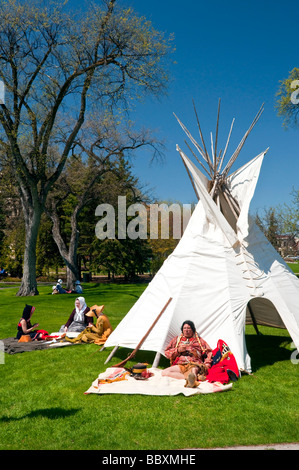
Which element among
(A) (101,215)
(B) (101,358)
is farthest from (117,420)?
(A) (101,215)

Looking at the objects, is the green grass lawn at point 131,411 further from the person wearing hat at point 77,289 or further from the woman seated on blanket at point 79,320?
the person wearing hat at point 77,289

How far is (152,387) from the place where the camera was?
253 inches

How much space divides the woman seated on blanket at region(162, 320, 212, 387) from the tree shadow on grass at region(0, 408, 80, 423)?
1951 millimetres

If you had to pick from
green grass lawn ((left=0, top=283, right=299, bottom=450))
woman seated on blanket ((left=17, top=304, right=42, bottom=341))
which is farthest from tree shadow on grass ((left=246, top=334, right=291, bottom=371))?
woman seated on blanket ((left=17, top=304, right=42, bottom=341))

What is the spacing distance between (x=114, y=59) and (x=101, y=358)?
52.2 ft

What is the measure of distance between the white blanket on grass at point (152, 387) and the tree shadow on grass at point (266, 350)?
5.15 ft

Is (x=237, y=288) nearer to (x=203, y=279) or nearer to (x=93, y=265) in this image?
(x=203, y=279)

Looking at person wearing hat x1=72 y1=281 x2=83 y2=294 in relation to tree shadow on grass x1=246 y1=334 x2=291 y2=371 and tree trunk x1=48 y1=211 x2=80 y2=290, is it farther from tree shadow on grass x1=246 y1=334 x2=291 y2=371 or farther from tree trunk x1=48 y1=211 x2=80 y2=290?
tree shadow on grass x1=246 y1=334 x2=291 y2=371

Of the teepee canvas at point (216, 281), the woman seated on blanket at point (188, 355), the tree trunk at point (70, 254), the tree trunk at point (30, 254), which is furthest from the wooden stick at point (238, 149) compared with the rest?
the tree trunk at point (70, 254)

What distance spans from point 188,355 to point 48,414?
2.66 metres

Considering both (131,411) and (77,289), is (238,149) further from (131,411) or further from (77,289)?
(77,289)

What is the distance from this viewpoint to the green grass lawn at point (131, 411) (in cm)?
468

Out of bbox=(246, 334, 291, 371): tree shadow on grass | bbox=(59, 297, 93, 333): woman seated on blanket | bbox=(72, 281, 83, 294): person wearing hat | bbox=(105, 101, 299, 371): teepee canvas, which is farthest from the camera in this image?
bbox=(72, 281, 83, 294): person wearing hat

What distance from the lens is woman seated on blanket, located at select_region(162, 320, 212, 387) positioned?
22.3ft
